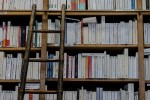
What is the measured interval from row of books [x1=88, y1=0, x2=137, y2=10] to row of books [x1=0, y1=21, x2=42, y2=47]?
56 cm

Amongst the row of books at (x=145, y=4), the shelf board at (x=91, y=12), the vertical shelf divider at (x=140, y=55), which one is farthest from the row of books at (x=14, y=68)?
the row of books at (x=145, y=4)

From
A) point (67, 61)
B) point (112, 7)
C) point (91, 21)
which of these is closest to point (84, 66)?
point (67, 61)

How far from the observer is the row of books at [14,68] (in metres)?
3.24

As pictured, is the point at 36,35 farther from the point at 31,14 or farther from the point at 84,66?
the point at 84,66

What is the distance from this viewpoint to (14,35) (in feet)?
11.0

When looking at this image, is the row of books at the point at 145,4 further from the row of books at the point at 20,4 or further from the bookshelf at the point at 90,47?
the row of books at the point at 20,4

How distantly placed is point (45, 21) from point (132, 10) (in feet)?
2.76

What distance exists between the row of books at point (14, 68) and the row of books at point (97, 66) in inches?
Answer: 4.9

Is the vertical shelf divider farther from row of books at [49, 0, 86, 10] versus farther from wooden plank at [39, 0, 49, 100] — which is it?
wooden plank at [39, 0, 49, 100]

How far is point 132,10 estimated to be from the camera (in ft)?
10.8

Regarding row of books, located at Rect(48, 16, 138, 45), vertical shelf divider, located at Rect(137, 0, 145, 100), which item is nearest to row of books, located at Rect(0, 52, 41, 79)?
row of books, located at Rect(48, 16, 138, 45)

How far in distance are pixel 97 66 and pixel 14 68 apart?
79 cm

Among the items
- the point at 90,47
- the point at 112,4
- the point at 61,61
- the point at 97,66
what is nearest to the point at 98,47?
the point at 90,47

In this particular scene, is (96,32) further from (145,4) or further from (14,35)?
(14,35)
